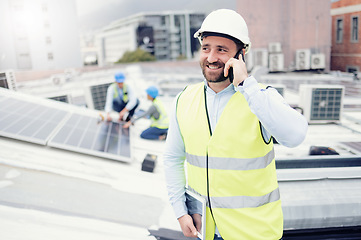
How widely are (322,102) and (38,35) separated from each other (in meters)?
37.2

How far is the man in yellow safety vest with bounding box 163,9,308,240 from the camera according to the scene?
1.30m

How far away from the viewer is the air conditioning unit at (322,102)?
249 inches

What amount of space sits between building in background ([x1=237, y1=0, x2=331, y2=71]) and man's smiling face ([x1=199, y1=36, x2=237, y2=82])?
20.4 m

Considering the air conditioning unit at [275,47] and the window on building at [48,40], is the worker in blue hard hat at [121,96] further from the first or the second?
the window on building at [48,40]

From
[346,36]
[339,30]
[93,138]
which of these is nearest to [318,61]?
[346,36]

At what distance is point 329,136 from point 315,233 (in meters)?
3.64

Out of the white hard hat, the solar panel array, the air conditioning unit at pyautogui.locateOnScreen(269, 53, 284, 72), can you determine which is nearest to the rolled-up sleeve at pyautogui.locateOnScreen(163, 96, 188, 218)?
the white hard hat

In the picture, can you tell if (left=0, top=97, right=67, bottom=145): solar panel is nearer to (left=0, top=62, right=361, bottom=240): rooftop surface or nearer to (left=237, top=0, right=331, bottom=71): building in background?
(left=0, top=62, right=361, bottom=240): rooftop surface

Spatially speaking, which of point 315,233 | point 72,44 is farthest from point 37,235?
point 72,44

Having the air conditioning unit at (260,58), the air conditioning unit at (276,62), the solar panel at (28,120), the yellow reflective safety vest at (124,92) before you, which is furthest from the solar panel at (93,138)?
the air conditioning unit at (276,62)

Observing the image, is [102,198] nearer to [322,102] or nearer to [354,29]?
[322,102]

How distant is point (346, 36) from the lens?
66.4 ft

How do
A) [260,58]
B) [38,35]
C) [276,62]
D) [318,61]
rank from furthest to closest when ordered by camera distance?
[38,35], [260,58], [276,62], [318,61]

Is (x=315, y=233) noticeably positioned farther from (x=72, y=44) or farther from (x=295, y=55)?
(x=72, y=44)
